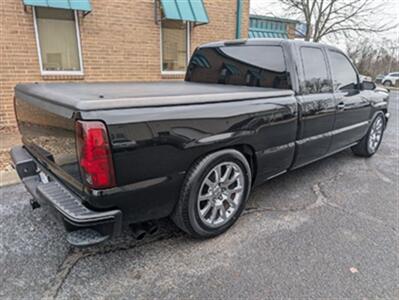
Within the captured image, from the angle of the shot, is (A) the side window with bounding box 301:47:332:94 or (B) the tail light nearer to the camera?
(B) the tail light

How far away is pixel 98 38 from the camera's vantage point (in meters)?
6.81

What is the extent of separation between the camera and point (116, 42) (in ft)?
23.1

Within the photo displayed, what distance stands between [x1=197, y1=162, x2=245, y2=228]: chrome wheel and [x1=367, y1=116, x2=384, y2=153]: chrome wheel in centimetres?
344

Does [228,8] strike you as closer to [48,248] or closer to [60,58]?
[60,58]

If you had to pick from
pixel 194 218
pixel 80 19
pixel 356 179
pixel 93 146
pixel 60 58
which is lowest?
pixel 356 179

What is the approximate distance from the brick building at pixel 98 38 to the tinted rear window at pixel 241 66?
3.25m

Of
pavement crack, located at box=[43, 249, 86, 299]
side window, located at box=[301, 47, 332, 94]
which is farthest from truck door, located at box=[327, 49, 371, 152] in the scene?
pavement crack, located at box=[43, 249, 86, 299]

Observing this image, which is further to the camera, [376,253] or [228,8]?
[228,8]

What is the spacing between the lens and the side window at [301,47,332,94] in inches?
141

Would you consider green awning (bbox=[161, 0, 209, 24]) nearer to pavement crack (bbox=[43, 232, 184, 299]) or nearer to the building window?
the building window

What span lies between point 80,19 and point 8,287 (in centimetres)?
585

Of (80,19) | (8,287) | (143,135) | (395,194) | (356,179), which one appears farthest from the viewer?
(80,19)

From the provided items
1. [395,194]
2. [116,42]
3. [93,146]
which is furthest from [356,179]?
[116,42]

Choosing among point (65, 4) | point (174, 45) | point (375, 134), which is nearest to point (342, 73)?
point (375, 134)
